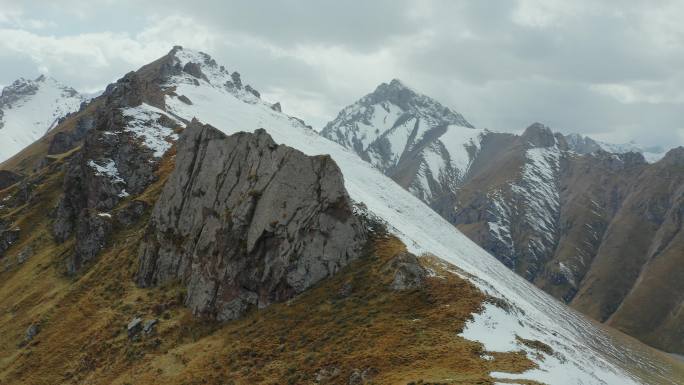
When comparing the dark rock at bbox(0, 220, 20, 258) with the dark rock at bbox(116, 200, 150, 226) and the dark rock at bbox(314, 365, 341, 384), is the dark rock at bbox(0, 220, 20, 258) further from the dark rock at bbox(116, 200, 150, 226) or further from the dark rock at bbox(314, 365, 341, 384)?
the dark rock at bbox(314, 365, 341, 384)

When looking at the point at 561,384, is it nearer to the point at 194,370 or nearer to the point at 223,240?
the point at 194,370

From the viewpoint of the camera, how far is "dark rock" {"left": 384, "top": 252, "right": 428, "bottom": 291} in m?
52.7

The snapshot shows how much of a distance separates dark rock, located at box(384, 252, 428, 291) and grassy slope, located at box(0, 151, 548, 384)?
0.94m

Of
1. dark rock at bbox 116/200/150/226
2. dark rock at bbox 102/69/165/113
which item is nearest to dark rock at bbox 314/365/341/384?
dark rock at bbox 116/200/150/226

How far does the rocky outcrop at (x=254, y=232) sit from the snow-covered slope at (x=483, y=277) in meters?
10.8

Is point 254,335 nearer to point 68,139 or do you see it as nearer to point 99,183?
point 99,183

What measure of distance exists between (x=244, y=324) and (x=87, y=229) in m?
43.2

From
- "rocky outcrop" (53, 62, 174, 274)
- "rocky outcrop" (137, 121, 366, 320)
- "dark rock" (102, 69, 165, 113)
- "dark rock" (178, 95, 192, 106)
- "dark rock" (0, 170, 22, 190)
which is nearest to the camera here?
"rocky outcrop" (137, 121, 366, 320)

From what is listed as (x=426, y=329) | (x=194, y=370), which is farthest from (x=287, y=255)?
(x=426, y=329)

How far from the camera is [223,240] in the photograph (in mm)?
62969

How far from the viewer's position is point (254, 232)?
60906 millimetres

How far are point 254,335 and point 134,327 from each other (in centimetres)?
1751

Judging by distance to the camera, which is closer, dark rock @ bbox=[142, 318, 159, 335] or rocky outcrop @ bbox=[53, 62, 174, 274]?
dark rock @ bbox=[142, 318, 159, 335]

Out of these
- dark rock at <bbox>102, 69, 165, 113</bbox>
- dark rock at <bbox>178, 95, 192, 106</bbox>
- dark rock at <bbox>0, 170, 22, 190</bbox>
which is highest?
dark rock at <bbox>178, 95, 192, 106</bbox>
